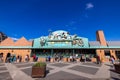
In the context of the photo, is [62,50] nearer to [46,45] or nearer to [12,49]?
[46,45]

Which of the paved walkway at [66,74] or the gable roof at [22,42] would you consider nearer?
the paved walkway at [66,74]

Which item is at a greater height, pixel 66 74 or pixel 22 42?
pixel 22 42

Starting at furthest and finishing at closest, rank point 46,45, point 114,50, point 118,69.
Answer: point 46,45
point 114,50
point 118,69

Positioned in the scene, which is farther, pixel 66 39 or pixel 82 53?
pixel 66 39

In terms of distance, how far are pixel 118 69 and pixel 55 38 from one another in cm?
2273

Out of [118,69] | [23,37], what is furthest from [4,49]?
[118,69]

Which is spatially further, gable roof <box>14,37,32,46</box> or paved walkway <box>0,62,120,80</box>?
gable roof <box>14,37,32,46</box>

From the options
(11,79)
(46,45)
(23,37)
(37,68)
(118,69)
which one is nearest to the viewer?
(11,79)

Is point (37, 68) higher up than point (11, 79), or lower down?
higher up

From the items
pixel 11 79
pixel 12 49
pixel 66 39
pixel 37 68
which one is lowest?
pixel 11 79

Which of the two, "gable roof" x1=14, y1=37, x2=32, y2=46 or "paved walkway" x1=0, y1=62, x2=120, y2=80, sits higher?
"gable roof" x1=14, y1=37, x2=32, y2=46

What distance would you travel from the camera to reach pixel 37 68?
26.4ft

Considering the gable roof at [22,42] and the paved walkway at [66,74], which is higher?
the gable roof at [22,42]

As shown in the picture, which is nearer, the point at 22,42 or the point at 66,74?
the point at 66,74
